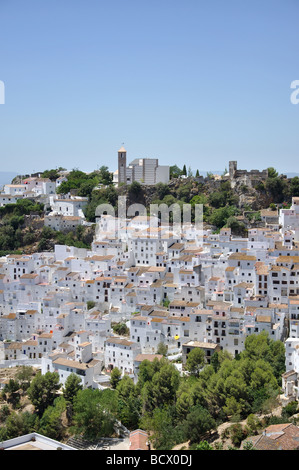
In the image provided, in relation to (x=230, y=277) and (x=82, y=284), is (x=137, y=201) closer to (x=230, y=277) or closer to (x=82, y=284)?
(x=82, y=284)

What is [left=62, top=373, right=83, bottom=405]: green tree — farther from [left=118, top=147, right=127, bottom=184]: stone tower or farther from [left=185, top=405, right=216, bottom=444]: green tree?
→ [left=118, top=147, right=127, bottom=184]: stone tower

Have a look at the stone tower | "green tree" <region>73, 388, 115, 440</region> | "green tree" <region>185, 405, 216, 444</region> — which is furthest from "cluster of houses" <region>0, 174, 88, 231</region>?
"green tree" <region>185, 405, 216, 444</region>

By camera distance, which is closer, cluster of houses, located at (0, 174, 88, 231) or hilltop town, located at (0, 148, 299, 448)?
hilltop town, located at (0, 148, 299, 448)

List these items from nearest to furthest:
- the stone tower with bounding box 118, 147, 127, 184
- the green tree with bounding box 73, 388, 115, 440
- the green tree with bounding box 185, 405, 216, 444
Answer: the green tree with bounding box 185, 405, 216, 444, the green tree with bounding box 73, 388, 115, 440, the stone tower with bounding box 118, 147, 127, 184

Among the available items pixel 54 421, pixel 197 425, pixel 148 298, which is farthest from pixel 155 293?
pixel 197 425

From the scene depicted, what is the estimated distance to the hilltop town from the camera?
65.1 feet

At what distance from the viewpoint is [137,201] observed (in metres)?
35.6

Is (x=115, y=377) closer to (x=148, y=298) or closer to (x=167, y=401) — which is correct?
(x=167, y=401)

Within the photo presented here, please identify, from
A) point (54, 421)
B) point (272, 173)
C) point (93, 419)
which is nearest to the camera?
point (93, 419)

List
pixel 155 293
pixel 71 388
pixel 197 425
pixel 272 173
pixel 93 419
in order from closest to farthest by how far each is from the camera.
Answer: pixel 197 425 < pixel 93 419 < pixel 71 388 < pixel 155 293 < pixel 272 173

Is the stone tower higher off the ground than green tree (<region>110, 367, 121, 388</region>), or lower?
higher

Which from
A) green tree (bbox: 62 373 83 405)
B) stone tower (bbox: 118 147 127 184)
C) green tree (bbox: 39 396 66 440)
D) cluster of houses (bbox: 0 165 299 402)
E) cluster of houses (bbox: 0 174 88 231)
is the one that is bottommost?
green tree (bbox: 39 396 66 440)

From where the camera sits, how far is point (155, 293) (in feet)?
75.4

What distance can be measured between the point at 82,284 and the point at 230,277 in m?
6.97
